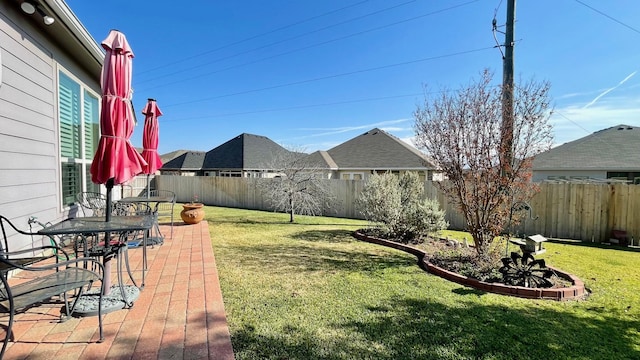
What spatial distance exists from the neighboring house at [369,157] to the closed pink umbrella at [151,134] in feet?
45.5

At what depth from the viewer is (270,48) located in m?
18.3

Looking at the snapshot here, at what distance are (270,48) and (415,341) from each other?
1859 cm

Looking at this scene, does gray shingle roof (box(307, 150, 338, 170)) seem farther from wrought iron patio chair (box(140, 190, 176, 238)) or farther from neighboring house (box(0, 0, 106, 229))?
neighboring house (box(0, 0, 106, 229))

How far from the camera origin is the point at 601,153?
17.1 m

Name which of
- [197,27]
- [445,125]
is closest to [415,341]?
[445,125]

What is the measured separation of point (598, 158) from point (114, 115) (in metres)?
22.5

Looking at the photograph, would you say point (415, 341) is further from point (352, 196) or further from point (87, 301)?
point (352, 196)

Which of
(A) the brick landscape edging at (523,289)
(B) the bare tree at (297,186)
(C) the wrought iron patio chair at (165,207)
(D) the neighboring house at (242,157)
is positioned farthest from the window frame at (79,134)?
(D) the neighboring house at (242,157)

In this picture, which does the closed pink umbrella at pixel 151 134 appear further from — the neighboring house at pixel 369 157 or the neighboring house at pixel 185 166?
the neighboring house at pixel 185 166

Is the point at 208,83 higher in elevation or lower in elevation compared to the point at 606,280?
higher

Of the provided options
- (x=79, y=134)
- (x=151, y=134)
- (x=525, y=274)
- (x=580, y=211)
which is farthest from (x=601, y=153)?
(x=79, y=134)

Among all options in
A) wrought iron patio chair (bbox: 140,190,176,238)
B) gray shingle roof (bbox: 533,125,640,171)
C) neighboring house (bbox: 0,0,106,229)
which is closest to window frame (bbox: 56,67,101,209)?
neighboring house (bbox: 0,0,106,229)

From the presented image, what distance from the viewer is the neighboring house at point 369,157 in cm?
1961

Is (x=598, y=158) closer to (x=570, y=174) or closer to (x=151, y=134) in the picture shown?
(x=570, y=174)
